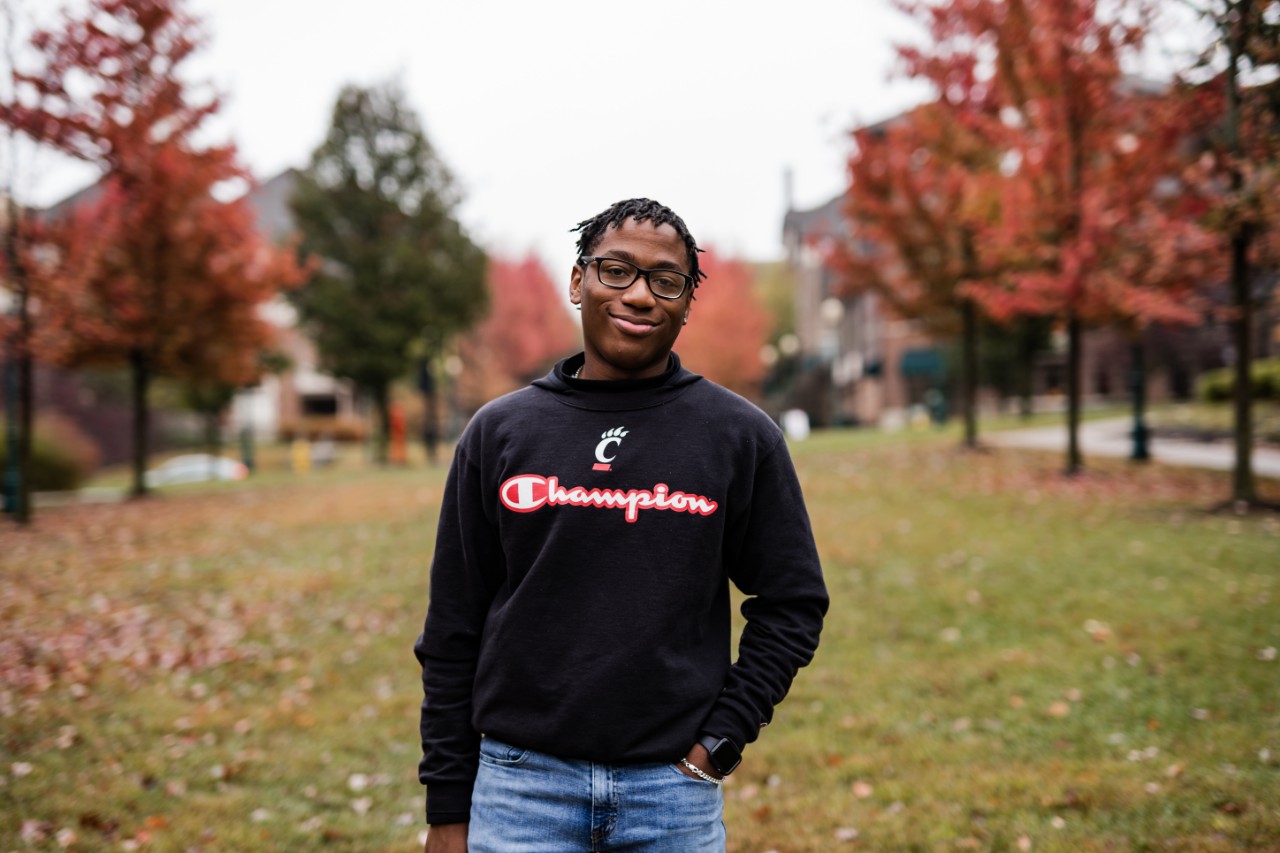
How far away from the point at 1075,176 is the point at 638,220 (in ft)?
41.5

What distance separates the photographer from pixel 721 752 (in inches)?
81.0

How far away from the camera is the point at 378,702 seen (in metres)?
6.58

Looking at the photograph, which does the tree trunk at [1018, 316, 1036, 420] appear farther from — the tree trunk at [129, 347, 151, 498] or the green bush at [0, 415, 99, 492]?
the green bush at [0, 415, 99, 492]

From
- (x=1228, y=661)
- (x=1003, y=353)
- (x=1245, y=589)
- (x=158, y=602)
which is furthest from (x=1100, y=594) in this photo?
(x=1003, y=353)

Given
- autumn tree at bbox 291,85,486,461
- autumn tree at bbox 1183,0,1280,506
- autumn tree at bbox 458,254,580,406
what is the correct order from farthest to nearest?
autumn tree at bbox 458,254,580,406, autumn tree at bbox 291,85,486,461, autumn tree at bbox 1183,0,1280,506

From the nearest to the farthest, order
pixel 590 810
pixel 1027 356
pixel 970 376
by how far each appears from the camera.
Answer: pixel 590 810 → pixel 970 376 → pixel 1027 356

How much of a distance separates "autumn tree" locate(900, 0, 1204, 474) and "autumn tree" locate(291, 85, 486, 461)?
14129mm

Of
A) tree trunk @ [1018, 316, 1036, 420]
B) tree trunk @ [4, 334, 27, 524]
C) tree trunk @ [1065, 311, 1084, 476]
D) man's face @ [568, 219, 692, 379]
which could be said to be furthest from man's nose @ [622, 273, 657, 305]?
tree trunk @ [1018, 316, 1036, 420]

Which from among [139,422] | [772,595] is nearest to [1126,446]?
[772,595]

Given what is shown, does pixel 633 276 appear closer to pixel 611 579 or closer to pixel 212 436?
pixel 611 579

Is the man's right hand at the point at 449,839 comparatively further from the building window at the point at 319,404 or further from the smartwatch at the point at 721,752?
the building window at the point at 319,404

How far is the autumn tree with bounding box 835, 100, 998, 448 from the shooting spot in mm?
15297

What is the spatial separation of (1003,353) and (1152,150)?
1788 cm

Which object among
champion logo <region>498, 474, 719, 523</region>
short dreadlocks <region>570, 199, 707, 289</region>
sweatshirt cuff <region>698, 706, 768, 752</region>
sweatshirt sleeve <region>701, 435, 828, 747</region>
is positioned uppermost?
short dreadlocks <region>570, 199, 707, 289</region>
